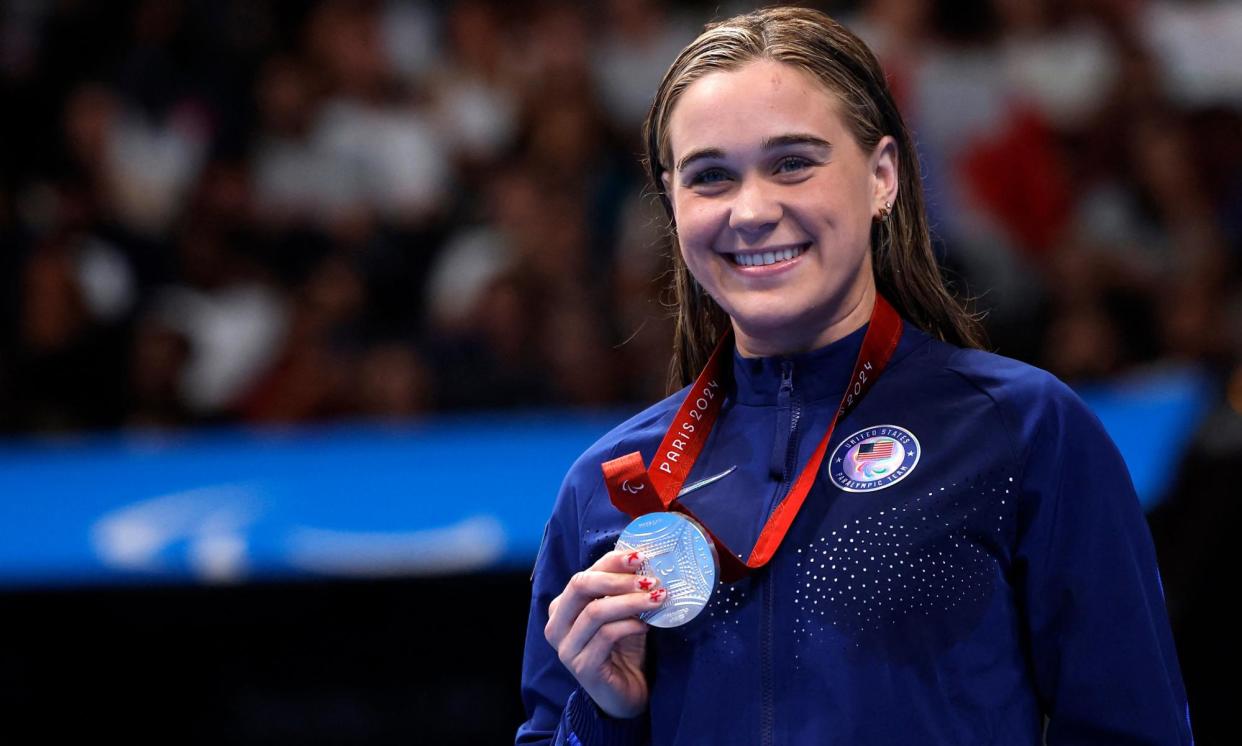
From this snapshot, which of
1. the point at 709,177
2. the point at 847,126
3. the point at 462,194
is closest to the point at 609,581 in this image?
the point at 709,177

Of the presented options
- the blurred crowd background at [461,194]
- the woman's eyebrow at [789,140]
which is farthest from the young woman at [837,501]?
the blurred crowd background at [461,194]

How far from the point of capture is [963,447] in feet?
6.03

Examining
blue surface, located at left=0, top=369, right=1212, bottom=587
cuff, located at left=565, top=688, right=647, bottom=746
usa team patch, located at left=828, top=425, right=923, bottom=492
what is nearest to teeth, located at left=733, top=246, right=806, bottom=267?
usa team patch, located at left=828, top=425, right=923, bottom=492

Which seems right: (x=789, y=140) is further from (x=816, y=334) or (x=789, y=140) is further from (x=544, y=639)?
(x=544, y=639)

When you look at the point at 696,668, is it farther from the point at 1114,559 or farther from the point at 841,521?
the point at 1114,559

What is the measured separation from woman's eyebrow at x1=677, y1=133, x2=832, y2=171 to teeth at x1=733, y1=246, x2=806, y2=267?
0.41 feet

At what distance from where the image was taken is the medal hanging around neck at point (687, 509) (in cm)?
179

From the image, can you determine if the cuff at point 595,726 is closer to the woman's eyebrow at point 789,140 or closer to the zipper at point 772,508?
the zipper at point 772,508

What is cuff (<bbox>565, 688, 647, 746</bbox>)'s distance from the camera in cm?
193

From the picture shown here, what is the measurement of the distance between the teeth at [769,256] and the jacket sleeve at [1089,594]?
333mm

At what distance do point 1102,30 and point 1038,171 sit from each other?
2.79 ft

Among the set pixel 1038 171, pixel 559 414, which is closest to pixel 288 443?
pixel 559 414

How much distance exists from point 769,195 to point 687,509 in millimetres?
388

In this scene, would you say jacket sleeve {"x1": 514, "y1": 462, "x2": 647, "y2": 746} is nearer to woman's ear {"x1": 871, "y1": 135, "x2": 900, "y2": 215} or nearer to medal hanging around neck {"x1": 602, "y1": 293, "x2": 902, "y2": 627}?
medal hanging around neck {"x1": 602, "y1": 293, "x2": 902, "y2": 627}
